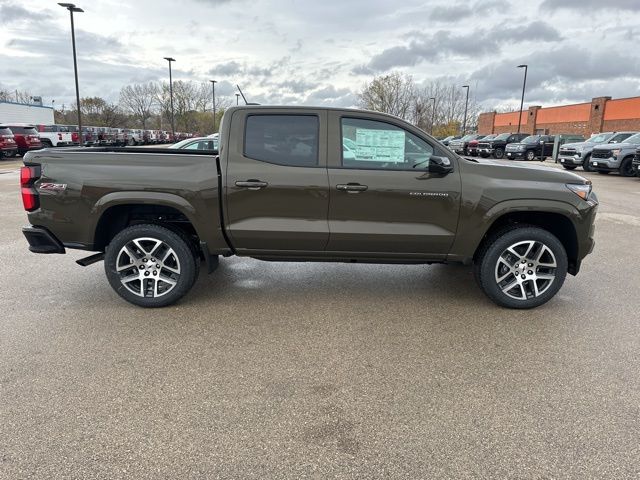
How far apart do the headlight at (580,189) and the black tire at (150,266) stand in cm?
359

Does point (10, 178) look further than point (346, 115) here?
Yes

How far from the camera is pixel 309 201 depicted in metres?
4.16

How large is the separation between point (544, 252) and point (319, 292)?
225cm

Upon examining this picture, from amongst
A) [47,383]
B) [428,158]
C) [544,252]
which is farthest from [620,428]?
[47,383]

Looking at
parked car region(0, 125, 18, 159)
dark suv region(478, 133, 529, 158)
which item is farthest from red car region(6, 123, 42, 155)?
dark suv region(478, 133, 529, 158)

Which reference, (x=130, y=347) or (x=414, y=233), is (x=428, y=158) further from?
(x=130, y=347)

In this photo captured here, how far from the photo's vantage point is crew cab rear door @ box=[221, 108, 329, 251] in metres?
4.12

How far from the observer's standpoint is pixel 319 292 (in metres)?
4.85

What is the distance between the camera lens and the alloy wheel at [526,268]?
4.29m

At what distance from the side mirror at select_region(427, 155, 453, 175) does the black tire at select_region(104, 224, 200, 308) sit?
7.77 ft

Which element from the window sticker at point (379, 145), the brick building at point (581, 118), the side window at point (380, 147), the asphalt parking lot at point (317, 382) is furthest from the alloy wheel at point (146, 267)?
the brick building at point (581, 118)

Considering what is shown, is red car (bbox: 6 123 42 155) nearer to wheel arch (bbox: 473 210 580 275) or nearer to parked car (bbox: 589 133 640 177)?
wheel arch (bbox: 473 210 580 275)

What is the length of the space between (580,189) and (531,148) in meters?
27.8

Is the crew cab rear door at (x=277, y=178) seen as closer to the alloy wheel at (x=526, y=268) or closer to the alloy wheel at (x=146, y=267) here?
the alloy wheel at (x=146, y=267)
